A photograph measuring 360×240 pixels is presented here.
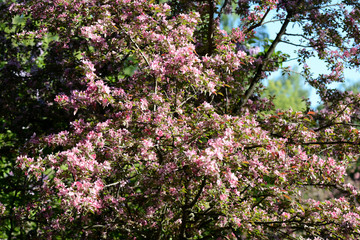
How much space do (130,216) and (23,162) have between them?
5.38 ft

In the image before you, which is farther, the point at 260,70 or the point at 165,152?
the point at 260,70

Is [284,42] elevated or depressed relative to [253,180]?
elevated

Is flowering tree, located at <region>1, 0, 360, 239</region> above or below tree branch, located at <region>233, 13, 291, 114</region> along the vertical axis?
below

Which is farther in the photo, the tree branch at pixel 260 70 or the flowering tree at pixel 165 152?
the tree branch at pixel 260 70

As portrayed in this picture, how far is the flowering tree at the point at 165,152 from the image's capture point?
389cm

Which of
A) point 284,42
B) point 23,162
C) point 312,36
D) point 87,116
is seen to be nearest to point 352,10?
point 312,36

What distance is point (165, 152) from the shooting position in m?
4.72

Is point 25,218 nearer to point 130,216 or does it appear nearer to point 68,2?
point 130,216

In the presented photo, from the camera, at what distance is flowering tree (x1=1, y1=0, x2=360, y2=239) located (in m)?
3.89

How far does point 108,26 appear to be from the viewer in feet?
15.7

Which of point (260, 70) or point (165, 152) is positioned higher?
point (260, 70)

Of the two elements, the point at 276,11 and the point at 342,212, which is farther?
the point at 276,11

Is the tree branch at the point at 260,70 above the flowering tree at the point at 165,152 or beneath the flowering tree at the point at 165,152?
above

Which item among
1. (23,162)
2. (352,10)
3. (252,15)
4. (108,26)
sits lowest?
(23,162)
